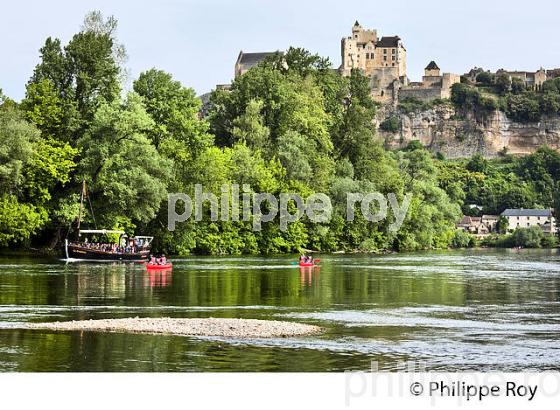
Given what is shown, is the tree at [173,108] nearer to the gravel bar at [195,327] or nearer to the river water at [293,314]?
the river water at [293,314]

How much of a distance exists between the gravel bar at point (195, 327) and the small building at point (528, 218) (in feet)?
491

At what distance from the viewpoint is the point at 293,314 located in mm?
35656

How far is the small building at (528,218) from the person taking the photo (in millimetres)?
177500

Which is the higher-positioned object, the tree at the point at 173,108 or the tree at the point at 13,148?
the tree at the point at 173,108

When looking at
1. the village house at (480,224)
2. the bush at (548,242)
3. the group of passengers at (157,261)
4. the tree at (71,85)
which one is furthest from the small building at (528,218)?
the group of passengers at (157,261)

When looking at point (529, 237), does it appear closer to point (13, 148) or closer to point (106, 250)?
point (106, 250)

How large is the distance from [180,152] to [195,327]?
167ft

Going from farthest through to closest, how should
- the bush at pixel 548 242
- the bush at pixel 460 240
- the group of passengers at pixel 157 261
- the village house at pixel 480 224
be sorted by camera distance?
the village house at pixel 480 224 → the bush at pixel 548 242 → the bush at pixel 460 240 → the group of passengers at pixel 157 261

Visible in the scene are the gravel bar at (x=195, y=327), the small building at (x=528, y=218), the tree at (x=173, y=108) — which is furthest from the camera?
the small building at (x=528, y=218)

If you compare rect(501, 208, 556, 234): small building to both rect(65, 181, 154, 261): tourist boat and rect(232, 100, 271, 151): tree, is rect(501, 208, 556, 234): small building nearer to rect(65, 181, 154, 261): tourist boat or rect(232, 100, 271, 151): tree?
rect(232, 100, 271, 151): tree

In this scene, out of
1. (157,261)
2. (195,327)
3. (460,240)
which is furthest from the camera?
(460,240)

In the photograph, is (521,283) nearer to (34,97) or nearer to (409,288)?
(409,288)

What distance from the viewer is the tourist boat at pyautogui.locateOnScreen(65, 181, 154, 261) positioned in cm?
6825

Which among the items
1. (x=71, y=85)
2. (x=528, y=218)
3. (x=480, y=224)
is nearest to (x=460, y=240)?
(x=528, y=218)
